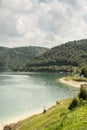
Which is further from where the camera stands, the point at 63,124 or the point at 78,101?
the point at 78,101

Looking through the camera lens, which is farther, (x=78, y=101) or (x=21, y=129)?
(x=21, y=129)

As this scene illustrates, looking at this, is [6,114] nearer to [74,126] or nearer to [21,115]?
[21,115]

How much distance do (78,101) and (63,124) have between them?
35.8 ft

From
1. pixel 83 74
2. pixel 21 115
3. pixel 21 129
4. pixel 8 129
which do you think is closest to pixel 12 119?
pixel 21 115

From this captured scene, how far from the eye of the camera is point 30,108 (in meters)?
75.8

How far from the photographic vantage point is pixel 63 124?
2566 centimetres

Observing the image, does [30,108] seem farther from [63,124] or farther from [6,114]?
[63,124]

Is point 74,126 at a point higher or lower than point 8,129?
higher

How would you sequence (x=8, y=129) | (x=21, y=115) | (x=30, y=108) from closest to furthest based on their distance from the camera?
(x=8, y=129), (x=21, y=115), (x=30, y=108)

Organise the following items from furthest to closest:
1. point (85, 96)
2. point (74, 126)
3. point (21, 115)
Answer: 1. point (21, 115)
2. point (85, 96)
3. point (74, 126)

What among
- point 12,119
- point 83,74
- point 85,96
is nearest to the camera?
point 85,96

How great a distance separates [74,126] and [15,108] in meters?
53.9

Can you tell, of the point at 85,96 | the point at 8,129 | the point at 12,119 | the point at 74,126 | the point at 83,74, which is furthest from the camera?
the point at 83,74

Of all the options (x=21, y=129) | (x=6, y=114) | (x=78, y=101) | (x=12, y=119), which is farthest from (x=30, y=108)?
(x=78, y=101)
